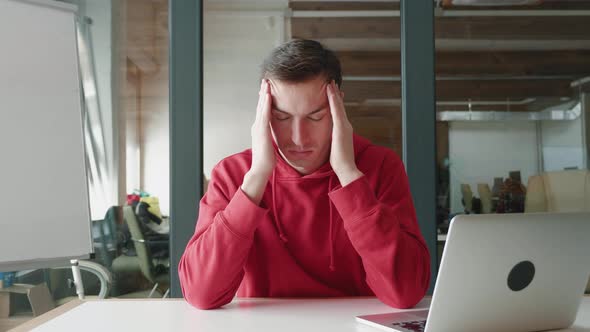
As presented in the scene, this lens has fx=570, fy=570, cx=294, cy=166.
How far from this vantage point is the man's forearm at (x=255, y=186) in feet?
4.21

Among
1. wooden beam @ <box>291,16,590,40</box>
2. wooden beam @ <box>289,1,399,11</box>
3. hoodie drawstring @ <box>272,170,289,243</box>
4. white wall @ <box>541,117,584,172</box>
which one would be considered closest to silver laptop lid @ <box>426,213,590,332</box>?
hoodie drawstring @ <box>272,170,289,243</box>

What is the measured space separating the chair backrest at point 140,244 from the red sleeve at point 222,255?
1.05m

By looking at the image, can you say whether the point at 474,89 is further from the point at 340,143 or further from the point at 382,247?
the point at 382,247

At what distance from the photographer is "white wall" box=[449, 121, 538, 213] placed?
8.03 ft

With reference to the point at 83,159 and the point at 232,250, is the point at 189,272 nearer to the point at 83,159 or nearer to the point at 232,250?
the point at 232,250

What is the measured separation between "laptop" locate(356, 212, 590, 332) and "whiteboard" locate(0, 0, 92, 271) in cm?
128

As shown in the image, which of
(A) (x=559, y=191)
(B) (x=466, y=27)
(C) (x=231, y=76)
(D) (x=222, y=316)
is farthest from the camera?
(A) (x=559, y=191)

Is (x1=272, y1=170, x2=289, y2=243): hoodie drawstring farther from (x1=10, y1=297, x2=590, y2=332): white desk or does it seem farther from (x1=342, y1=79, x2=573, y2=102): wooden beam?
(x1=342, y1=79, x2=573, y2=102): wooden beam

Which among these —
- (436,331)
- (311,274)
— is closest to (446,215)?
(311,274)

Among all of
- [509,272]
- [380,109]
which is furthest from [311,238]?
[380,109]

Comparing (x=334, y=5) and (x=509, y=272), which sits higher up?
(x=334, y=5)

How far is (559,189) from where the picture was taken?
104 inches

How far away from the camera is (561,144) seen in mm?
2709

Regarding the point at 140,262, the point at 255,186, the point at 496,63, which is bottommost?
the point at 140,262
